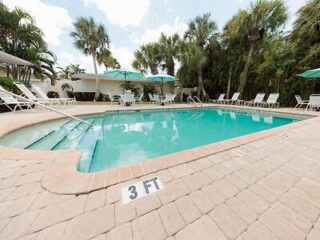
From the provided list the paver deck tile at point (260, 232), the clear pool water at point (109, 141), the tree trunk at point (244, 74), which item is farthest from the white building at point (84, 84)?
the paver deck tile at point (260, 232)

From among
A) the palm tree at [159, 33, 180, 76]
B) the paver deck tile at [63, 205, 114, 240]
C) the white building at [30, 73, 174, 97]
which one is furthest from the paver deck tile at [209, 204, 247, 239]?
the palm tree at [159, 33, 180, 76]

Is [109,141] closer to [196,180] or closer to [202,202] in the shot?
[196,180]

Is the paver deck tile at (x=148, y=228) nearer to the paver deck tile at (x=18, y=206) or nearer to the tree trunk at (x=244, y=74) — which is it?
the paver deck tile at (x=18, y=206)

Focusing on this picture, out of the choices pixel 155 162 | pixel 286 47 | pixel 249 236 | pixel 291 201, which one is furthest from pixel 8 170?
pixel 286 47

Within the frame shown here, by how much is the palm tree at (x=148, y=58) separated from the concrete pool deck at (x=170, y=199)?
11.6 metres

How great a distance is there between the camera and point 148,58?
11523mm

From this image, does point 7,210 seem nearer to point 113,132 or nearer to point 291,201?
point 291,201

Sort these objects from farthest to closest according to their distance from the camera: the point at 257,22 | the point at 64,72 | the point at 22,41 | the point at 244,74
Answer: the point at 64,72 < the point at 244,74 < the point at 22,41 < the point at 257,22

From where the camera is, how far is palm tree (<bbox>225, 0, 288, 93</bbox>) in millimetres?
7906

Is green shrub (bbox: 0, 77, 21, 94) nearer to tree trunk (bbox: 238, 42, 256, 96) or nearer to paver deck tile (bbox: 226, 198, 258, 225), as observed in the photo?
paver deck tile (bbox: 226, 198, 258, 225)

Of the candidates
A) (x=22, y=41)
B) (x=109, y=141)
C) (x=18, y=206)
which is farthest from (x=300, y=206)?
(x=22, y=41)

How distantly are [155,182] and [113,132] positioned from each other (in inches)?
123

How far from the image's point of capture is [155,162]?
5.31 ft

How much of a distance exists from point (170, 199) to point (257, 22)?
1267 centimetres
